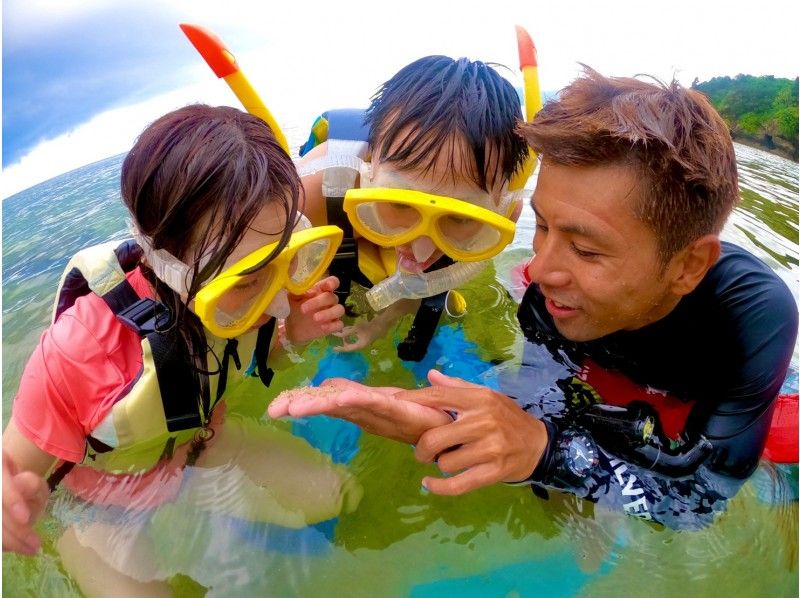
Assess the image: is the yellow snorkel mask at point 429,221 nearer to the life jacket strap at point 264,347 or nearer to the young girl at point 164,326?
the young girl at point 164,326

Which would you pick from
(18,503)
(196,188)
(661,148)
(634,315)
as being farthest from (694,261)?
(18,503)

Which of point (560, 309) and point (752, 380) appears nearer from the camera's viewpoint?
point (752, 380)

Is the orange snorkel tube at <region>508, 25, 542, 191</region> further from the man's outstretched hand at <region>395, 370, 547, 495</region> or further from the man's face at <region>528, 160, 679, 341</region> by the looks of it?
the man's outstretched hand at <region>395, 370, 547, 495</region>

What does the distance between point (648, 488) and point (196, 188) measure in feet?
4.85

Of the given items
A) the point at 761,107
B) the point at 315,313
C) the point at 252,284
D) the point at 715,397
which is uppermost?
the point at 761,107

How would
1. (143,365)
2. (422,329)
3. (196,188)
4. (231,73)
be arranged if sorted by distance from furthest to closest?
(422,329)
(231,73)
(143,365)
(196,188)

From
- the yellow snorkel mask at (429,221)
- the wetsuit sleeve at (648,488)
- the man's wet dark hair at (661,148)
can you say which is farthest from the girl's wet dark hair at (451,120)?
the wetsuit sleeve at (648,488)

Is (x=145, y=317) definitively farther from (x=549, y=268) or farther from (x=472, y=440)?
(x=549, y=268)

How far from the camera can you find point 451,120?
1.81 metres

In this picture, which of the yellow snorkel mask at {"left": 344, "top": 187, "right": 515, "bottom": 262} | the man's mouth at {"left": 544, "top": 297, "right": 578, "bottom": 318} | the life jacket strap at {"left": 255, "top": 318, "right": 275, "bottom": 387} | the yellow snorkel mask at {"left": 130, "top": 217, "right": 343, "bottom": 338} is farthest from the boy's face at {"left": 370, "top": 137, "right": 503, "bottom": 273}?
the life jacket strap at {"left": 255, "top": 318, "right": 275, "bottom": 387}

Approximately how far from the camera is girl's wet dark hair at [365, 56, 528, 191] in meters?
1.80

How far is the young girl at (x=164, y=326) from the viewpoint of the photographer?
1401mm

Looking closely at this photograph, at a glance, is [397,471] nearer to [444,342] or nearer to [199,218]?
[444,342]

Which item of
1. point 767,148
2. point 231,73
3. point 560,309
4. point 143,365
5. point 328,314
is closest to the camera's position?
point 143,365
